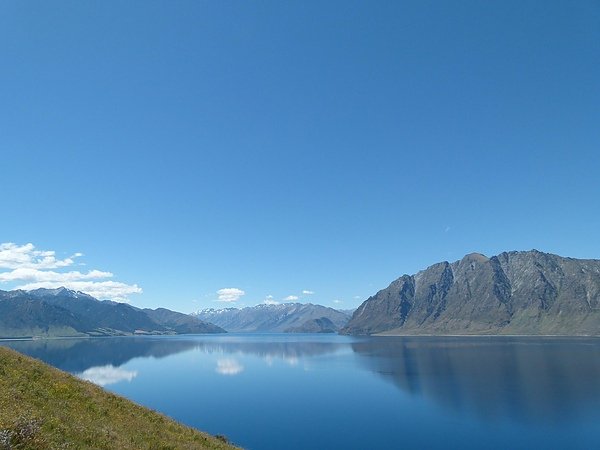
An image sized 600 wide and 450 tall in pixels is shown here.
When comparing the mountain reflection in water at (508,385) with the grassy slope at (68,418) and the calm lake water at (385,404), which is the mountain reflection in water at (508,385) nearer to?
the calm lake water at (385,404)

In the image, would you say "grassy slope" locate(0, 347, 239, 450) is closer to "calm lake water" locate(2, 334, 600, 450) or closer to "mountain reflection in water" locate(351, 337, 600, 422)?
"calm lake water" locate(2, 334, 600, 450)

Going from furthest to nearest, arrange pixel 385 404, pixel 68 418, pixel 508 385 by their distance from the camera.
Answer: pixel 508 385 → pixel 385 404 → pixel 68 418

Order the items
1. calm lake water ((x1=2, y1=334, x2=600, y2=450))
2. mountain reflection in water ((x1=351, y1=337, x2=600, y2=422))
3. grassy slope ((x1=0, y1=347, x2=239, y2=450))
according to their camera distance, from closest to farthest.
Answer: grassy slope ((x1=0, y1=347, x2=239, y2=450)), calm lake water ((x1=2, y1=334, x2=600, y2=450)), mountain reflection in water ((x1=351, y1=337, x2=600, y2=422))

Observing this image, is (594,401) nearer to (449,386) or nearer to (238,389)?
(449,386)

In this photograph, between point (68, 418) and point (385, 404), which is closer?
point (68, 418)

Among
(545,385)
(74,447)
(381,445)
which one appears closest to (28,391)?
(74,447)

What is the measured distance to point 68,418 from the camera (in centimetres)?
2445

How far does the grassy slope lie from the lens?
63.2 feet

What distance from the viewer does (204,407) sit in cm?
9994

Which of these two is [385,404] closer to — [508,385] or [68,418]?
[508,385]

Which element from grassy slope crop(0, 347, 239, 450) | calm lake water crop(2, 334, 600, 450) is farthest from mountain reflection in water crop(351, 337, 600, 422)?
grassy slope crop(0, 347, 239, 450)

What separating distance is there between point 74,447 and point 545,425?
9244 centimetres

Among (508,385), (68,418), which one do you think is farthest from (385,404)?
(68,418)

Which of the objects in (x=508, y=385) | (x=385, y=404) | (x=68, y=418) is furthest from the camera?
(x=508, y=385)
